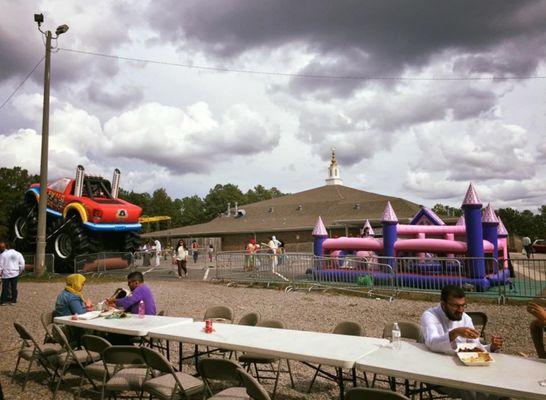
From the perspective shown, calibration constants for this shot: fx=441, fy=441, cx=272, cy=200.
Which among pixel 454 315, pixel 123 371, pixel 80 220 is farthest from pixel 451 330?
pixel 80 220

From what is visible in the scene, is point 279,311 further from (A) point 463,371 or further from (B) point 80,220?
(B) point 80,220

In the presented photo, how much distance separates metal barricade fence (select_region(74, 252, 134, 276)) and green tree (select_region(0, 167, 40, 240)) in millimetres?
49957

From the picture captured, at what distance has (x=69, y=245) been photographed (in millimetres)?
19891

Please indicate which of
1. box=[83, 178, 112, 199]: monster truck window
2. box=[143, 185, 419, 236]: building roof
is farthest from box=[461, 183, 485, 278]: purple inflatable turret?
box=[143, 185, 419, 236]: building roof

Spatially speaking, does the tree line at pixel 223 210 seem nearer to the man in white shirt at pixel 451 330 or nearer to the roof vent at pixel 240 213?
the roof vent at pixel 240 213

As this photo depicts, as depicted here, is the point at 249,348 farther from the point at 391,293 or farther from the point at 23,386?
the point at 391,293

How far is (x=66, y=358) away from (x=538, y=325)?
5342 mm

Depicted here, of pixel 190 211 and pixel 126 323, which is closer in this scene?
pixel 126 323

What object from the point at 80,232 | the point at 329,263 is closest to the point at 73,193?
the point at 80,232

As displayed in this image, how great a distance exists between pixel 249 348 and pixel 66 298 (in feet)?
11.8

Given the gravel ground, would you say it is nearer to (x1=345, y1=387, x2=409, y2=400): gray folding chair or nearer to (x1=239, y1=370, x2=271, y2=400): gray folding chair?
(x1=239, y1=370, x2=271, y2=400): gray folding chair

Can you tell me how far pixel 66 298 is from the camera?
21.5 feet

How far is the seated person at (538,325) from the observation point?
13.3 feet

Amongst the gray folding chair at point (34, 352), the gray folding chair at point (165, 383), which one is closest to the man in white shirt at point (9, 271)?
the gray folding chair at point (34, 352)
